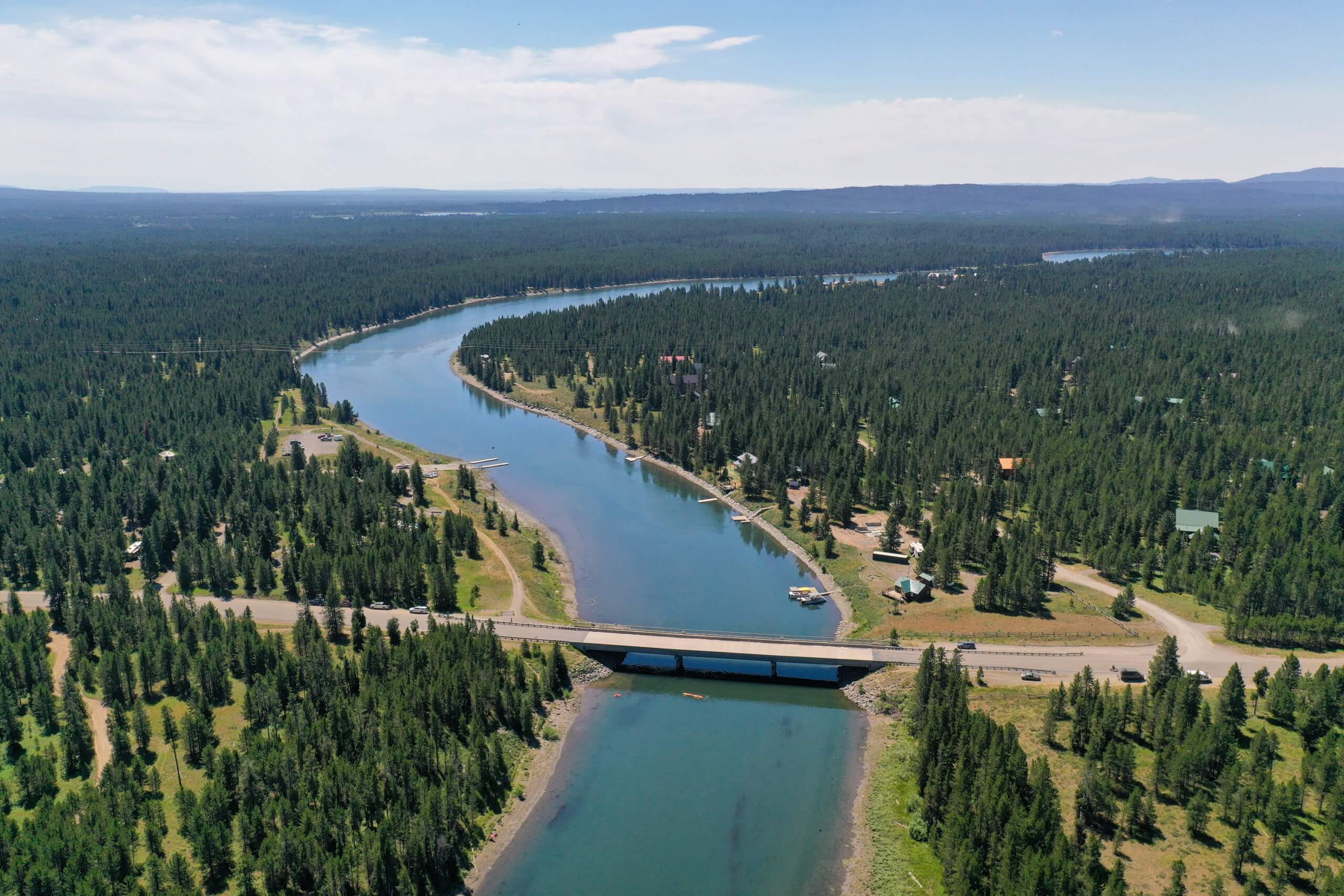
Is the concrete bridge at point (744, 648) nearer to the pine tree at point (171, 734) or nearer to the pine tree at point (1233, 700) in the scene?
the pine tree at point (1233, 700)

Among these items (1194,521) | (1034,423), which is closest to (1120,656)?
(1194,521)

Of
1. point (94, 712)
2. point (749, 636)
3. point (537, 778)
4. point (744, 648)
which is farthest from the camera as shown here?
point (749, 636)

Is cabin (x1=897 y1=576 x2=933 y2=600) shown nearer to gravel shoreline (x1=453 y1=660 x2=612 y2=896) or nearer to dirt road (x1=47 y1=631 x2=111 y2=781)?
gravel shoreline (x1=453 y1=660 x2=612 y2=896)

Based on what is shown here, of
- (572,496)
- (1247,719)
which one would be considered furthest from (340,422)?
(1247,719)

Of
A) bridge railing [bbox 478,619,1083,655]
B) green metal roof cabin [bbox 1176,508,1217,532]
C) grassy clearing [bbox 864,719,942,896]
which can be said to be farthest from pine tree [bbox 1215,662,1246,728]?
green metal roof cabin [bbox 1176,508,1217,532]

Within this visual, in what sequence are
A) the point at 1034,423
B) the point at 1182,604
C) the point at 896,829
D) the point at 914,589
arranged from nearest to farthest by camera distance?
1. the point at 896,829
2. the point at 1182,604
3. the point at 914,589
4. the point at 1034,423

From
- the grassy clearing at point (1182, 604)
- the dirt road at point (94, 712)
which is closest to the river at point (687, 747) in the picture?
the dirt road at point (94, 712)

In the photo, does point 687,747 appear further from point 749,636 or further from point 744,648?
point 749,636
